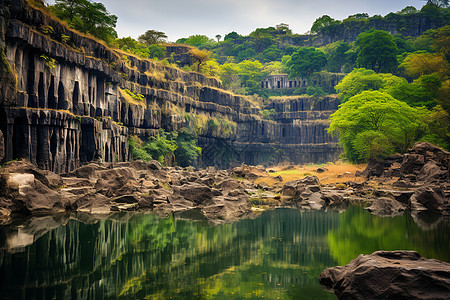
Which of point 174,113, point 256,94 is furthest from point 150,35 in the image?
point 174,113

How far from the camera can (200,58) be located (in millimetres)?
72938

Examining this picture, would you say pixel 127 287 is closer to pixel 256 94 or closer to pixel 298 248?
pixel 298 248

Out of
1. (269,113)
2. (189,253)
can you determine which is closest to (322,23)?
(269,113)

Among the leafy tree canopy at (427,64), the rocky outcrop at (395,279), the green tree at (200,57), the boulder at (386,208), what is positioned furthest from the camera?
the green tree at (200,57)

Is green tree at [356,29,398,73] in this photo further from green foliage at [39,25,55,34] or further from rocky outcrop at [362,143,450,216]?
green foliage at [39,25,55,34]

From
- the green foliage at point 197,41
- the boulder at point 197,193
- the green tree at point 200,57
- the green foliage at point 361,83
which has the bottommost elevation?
the boulder at point 197,193

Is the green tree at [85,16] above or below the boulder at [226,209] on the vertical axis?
above

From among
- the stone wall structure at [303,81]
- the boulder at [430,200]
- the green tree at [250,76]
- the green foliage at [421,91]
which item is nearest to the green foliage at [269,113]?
the green tree at [250,76]

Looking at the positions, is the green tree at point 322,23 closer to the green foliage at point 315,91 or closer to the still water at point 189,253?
the green foliage at point 315,91

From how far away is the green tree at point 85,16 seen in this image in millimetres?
44344

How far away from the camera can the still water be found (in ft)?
32.1

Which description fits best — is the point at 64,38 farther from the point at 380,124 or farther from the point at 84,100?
the point at 380,124

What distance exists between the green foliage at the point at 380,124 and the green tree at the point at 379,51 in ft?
112

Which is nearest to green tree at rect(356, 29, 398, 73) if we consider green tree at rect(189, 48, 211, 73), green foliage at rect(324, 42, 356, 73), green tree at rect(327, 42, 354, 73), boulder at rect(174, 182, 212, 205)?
green foliage at rect(324, 42, 356, 73)
